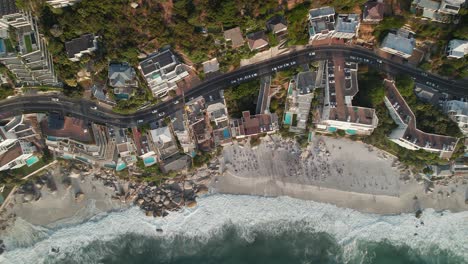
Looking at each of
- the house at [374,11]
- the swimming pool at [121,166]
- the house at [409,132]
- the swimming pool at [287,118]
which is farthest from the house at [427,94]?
the swimming pool at [121,166]

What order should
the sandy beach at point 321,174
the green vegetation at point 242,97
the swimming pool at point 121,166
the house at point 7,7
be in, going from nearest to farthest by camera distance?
the house at point 7,7
the green vegetation at point 242,97
the swimming pool at point 121,166
the sandy beach at point 321,174

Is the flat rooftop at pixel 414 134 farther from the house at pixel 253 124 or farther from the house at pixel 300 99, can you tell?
the house at pixel 253 124

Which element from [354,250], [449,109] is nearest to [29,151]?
[354,250]

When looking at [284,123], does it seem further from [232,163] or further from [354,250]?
[354,250]

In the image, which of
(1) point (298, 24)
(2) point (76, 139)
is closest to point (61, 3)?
(2) point (76, 139)

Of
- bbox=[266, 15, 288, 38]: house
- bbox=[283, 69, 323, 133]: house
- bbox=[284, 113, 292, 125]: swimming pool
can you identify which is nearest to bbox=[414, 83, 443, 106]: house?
bbox=[283, 69, 323, 133]: house

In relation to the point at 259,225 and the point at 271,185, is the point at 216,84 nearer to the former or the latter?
the point at 271,185
